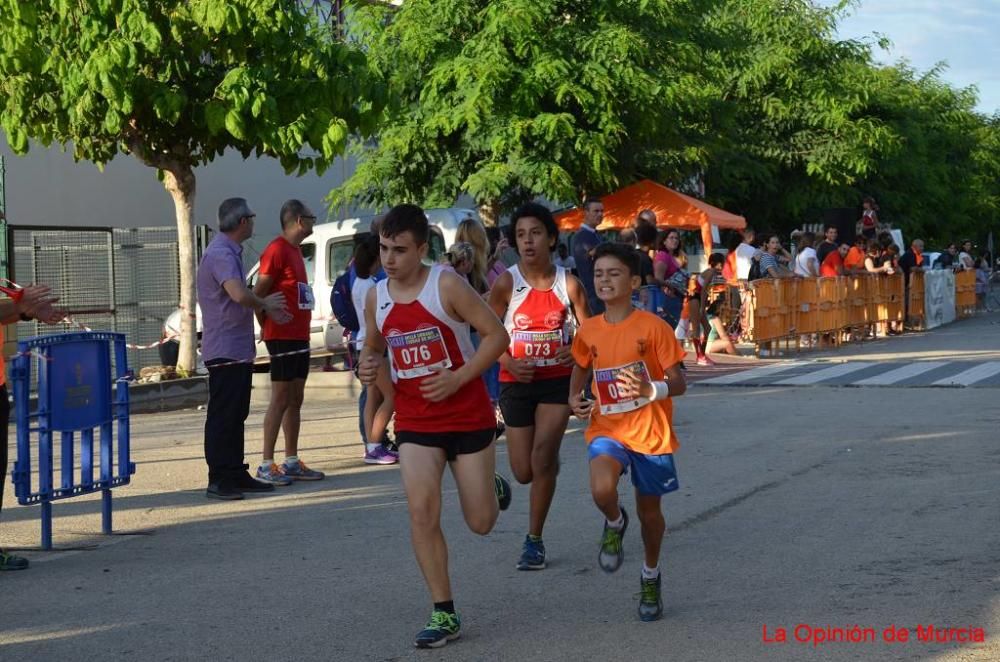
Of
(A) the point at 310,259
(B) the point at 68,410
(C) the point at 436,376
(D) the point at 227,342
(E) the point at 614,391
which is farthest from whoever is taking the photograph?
(A) the point at 310,259

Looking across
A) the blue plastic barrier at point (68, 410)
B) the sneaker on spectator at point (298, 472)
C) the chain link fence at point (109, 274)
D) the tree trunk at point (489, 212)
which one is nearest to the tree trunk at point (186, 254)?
the chain link fence at point (109, 274)

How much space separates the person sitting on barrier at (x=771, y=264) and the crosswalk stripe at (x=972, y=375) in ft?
12.3

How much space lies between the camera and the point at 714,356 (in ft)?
69.1

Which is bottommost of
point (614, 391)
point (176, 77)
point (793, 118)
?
point (614, 391)

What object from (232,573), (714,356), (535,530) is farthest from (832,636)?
(714,356)

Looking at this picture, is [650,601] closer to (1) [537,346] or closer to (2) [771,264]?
(1) [537,346]

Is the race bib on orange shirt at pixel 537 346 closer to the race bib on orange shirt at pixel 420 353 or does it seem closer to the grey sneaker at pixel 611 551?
the grey sneaker at pixel 611 551

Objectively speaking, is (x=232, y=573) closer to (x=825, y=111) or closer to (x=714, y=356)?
(x=714, y=356)

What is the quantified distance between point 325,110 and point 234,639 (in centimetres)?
1113

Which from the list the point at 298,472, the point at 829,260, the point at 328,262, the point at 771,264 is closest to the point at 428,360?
the point at 298,472

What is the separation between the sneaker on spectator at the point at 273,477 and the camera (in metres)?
10.2

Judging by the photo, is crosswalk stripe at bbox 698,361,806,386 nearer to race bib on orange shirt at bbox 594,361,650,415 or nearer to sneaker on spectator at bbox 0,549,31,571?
sneaker on spectator at bbox 0,549,31,571

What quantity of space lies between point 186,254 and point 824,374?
25.7ft

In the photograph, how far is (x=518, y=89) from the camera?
2375 cm
